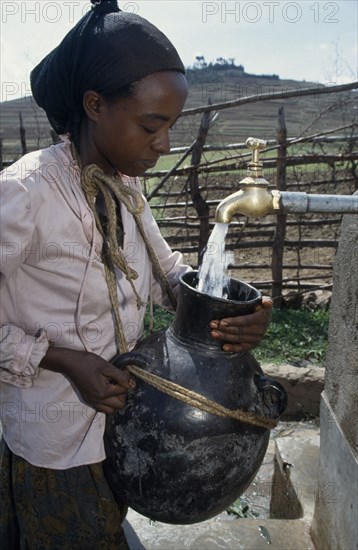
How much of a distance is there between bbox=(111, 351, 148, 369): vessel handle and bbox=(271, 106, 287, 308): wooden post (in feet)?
16.2

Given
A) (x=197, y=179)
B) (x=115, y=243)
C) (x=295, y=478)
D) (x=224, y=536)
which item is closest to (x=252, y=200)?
(x=115, y=243)

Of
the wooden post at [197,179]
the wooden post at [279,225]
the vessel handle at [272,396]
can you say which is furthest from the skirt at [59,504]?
the wooden post at [279,225]

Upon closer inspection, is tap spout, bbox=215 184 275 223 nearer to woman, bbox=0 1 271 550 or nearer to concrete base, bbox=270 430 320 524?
woman, bbox=0 1 271 550

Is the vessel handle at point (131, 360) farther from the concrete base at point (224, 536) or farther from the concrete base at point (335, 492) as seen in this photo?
the concrete base at point (224, 536)

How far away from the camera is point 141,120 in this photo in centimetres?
143

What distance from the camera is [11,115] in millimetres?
26281

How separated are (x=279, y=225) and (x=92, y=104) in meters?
4.98

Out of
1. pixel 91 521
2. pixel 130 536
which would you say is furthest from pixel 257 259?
pixel 91 521

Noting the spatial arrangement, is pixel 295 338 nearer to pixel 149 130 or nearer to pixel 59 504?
pixel 59 504

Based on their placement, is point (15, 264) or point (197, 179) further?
point (197, 179)

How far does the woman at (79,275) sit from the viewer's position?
55.7 inches

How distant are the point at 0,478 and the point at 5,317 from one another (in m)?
0.55

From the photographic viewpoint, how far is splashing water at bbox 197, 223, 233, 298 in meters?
1.39

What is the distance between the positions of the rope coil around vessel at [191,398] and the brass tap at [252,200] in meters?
0.43
